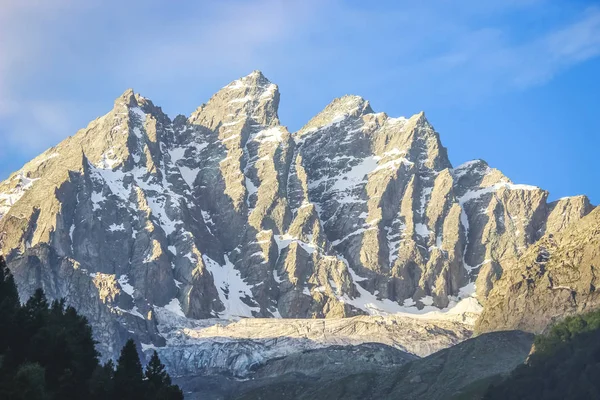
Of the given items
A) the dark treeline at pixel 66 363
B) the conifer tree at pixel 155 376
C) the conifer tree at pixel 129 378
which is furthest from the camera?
the conifer tree at pixel 155 376

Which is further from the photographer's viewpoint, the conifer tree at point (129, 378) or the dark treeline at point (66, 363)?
the conifer tree at point (129, 378)

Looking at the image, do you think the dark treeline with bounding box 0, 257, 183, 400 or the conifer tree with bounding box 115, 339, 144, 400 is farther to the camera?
the conifer tree with bounding box 115, 339, 144, 400

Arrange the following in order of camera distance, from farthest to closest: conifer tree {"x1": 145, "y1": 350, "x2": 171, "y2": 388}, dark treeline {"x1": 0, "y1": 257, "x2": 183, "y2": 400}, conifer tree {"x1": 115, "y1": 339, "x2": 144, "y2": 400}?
conifer tree {"x1": 145, "y1": 350, "x2": 171, "y2": 388}
conifer tree {"x1": 115, "y1": 339, "x2": 144, "y2": 400}
dark treeline {"x1": 0, "y1": 257, "x2": 183, "y2": 400}

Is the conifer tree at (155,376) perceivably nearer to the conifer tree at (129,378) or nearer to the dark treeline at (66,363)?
the dark treeline at (66,363)

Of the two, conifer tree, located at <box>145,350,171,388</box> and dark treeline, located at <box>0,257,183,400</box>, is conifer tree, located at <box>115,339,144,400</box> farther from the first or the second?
conifer tree, located at <box>145,350,171,388</box>

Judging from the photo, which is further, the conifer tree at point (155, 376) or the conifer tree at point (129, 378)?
the conifer tree at point (155, 376)

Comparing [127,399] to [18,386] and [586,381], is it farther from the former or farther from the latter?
[586,381]

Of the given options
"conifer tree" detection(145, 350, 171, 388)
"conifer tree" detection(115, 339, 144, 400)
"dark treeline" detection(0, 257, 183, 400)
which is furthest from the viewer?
"conifer tree" detection(145, 350, 171, 388)

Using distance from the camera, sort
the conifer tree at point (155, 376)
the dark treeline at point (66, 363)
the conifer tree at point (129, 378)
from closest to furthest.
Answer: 1. the dark treeline at point (66, 363)
2. the conifer tree at point (129, 378)
3. the conifer tree at point (155, 376)

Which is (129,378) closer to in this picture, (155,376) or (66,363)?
(155,376)

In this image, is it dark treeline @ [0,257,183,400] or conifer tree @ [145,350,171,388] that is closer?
dark treeline @ [0,257,183,400]

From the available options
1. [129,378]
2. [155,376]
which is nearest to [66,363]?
[129,378]

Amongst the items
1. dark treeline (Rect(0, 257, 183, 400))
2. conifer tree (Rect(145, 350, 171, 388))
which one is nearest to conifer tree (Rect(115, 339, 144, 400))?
dark treeline (Rect(0, 257, 183, 400))

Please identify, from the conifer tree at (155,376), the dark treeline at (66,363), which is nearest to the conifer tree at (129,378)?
the dark treeline at (66,363)
